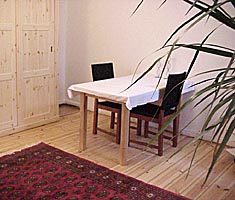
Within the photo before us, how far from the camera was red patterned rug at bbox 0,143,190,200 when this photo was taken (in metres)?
2.74

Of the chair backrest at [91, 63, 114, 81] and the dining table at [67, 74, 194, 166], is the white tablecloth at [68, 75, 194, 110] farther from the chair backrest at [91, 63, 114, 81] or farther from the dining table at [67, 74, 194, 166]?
the chair backrest at [91, 63, 114, 81]

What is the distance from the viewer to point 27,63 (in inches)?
164

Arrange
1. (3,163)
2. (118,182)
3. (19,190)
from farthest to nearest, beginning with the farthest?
1. (3,163)
2. (118,182)
3. (19,190)

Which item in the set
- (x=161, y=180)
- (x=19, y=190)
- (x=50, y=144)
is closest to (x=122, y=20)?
(x=50, y=144)

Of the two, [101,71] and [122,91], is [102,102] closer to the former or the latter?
[101,71]

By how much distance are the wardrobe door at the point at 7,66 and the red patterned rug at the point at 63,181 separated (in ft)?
2.37

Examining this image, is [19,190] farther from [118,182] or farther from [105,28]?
[105,28]

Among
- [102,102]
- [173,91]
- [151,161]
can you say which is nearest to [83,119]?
[102,102]

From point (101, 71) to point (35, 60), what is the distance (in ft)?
2.89

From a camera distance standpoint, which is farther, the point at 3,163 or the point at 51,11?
the point at 51,11

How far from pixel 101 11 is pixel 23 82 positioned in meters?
1.68

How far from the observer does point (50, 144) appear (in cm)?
384

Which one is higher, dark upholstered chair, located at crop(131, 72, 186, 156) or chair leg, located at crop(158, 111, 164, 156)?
dark upholstered chair, located at crop(131, 72, 186, 156)

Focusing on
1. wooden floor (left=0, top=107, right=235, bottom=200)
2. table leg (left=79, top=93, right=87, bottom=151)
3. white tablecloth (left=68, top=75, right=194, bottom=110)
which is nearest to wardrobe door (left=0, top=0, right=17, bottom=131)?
wooden floor (left=0, top=107, right=235, bottom=200)
